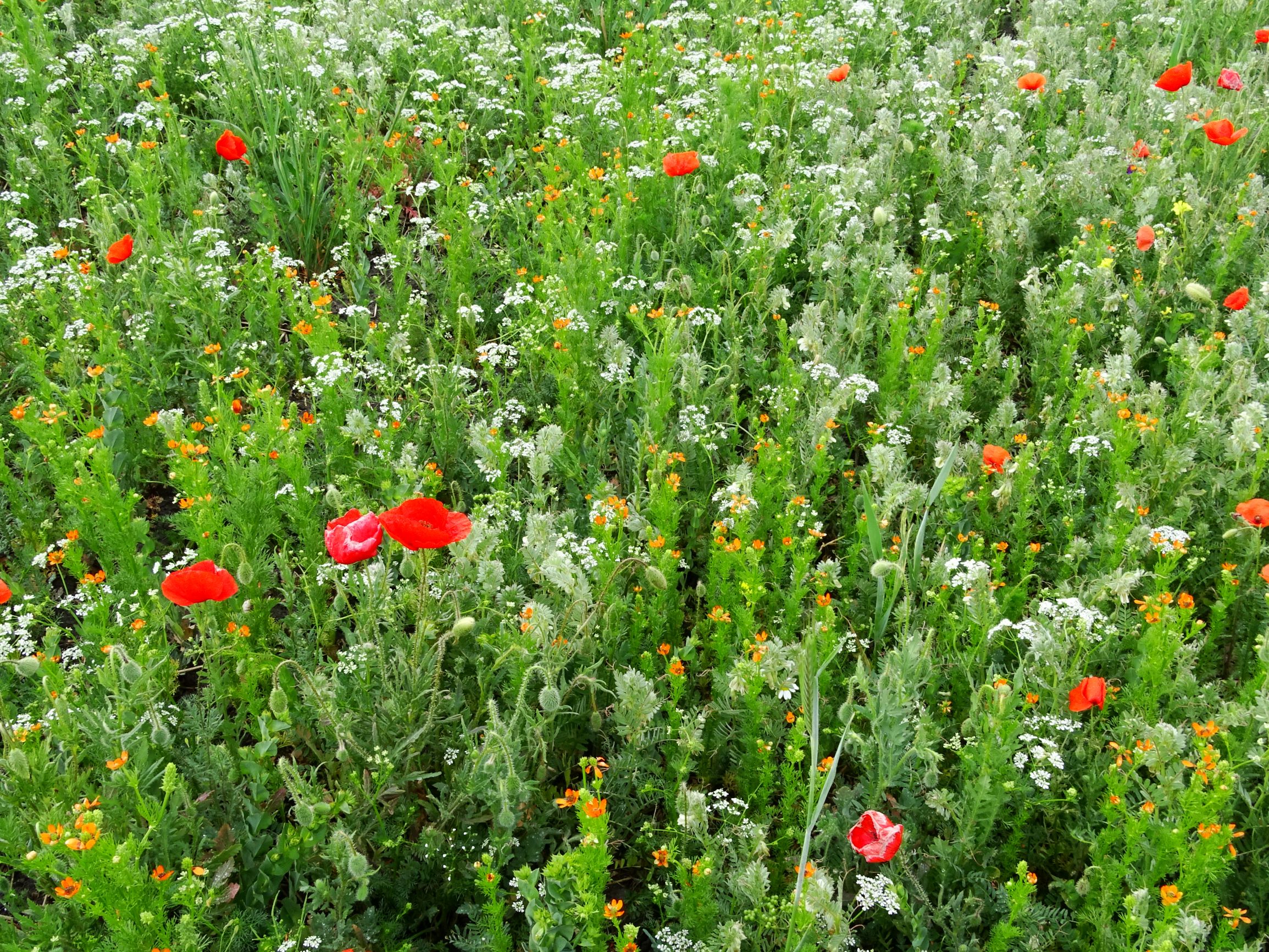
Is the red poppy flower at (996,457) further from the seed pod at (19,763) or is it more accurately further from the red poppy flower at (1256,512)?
the seed pod at (19,763)

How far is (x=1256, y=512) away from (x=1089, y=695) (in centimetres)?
87

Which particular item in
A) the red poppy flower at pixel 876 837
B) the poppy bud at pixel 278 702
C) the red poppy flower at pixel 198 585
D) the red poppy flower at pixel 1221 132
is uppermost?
the red poppy flower at pixel 1221 132

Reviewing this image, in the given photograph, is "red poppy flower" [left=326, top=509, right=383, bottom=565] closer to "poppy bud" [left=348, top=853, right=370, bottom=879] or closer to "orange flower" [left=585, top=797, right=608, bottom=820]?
"poppy bud" [left=348, top=853, right=370, bottom=879]

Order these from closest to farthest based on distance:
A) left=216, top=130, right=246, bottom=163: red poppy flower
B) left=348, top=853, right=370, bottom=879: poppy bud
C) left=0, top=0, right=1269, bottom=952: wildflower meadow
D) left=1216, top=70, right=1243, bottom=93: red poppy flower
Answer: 1. left=348, top=853, right=370, bottom=879: poppy bud
2. left=0, top=0, right=1269, bottom=952: wildflower meadow
3. left=216, top=130, right=246, bottom=163: red poppy flower
4. left=1216, top=70, right=1243, bottom=93: red poppy flower

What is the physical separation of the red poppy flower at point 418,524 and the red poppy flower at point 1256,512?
226 cm

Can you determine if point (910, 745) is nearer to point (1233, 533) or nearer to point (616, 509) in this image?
point (616, 509)

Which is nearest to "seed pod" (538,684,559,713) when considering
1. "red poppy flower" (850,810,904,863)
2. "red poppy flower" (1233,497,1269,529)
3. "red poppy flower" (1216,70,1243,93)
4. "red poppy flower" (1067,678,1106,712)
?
"red poppy flower" (850,810,904,863)

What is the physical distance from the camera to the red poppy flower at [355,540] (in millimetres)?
2367

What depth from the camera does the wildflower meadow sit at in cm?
239

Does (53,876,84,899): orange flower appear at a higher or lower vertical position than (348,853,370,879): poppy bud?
higher

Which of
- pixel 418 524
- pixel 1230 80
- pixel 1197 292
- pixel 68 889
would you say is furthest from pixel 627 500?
pixel 1230 80

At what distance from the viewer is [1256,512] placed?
9.63 feet

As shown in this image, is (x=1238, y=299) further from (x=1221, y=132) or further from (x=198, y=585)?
(x=198, y=585)

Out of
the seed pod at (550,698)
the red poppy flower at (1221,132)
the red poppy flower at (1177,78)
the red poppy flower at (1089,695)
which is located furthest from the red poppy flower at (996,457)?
the red poppy flower at (1177,78)
